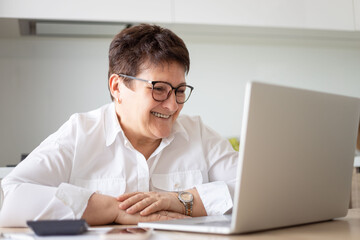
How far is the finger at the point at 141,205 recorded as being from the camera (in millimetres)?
1201

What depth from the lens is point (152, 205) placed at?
1.23 metres

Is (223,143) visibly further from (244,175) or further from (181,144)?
(244,175)

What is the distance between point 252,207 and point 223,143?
888 millimetres

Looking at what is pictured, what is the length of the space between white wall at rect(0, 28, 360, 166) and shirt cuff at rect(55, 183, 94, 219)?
6.02 ft

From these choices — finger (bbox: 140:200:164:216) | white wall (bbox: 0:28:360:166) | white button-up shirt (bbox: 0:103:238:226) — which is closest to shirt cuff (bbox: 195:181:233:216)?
white button-up shirt (bbox: 0:103:238:226)

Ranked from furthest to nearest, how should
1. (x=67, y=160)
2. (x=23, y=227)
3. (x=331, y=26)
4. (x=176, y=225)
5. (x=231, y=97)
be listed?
(x=231, y=97) < (x=331, y=26) < (x=67, y=160) < (x=23, y=227) < (x=176, y=225)

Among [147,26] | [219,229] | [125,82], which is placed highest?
[147,26]

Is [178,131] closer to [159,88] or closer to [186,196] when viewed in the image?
[159,88]

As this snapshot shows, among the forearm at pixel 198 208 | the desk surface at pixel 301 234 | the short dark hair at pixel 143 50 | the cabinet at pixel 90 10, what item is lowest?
the forearm at pixel 198 208

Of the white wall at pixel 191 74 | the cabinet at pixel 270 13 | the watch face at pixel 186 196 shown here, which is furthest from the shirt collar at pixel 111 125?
the white wall at pixel 191 74

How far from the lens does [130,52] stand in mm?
1565

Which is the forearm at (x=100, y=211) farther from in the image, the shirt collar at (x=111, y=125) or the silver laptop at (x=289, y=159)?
the shirt collar at (x=111, y=125)

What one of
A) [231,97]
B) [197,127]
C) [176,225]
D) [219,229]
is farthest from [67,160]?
[231,97]

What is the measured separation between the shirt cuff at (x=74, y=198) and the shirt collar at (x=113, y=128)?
0.37m
